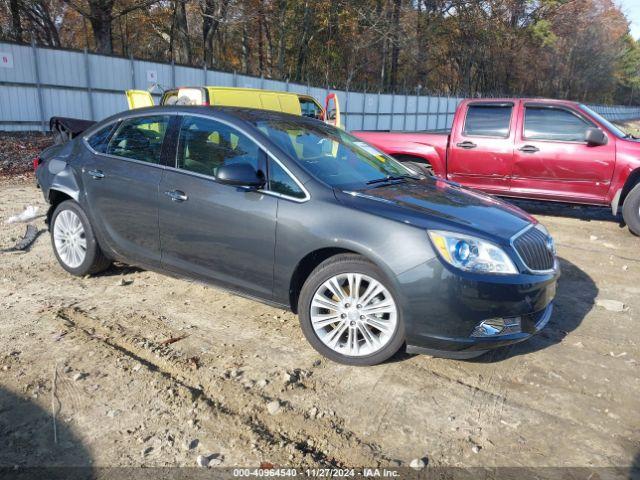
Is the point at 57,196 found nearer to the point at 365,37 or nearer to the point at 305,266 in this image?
the point at 305,266

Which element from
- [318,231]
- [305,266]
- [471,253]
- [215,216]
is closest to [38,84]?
[215,216]

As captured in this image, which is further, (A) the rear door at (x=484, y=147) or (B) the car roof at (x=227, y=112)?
(A) the rear door at (x=484, y=147)

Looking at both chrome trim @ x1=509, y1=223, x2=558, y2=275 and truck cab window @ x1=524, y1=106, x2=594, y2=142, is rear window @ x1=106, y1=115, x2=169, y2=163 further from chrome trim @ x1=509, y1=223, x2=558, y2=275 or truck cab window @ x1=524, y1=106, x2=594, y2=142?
truck cab window @ x1=524, y1=106, x2=594, y2=142

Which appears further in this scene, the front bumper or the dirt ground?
the front bumper

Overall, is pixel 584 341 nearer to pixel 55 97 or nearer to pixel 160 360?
pixel 160 360

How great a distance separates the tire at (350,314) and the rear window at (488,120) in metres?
5.28

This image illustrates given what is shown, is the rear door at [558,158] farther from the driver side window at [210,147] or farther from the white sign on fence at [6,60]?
the white sign on fence at [6,60]

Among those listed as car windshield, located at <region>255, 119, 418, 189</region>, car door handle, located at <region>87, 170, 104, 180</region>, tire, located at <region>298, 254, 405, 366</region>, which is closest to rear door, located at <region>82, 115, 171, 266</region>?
car door handle, located at <region>87, 170, 104, 180</region>

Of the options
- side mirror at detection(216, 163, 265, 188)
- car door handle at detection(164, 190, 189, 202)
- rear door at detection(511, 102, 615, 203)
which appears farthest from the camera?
rear door at detection(511, 102, 615, 203)

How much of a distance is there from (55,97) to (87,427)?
15.5m

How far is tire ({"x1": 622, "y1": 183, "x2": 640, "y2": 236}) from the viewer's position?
273 inches

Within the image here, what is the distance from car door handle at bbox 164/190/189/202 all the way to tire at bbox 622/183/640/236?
19.6 feet

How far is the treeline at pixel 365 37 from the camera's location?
1064 inches

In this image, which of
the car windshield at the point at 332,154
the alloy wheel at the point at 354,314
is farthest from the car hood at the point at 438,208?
the alloy wheel at the point at 354,314
